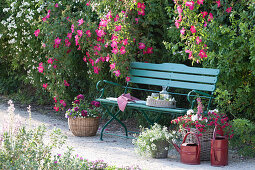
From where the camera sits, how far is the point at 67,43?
6320 millimetres

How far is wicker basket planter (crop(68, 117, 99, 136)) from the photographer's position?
535 cm

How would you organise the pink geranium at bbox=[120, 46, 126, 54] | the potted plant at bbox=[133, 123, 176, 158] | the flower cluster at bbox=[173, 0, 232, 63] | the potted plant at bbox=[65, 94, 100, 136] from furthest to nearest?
the pink geranium at bbox=[120, 46, 126, 54], the potted plant at bbox=[65, 94, 100, 136], the flower cluster at bbox=[173, 0, 232, 63], the potted plant at bbox=[133, 123, 176, 158]

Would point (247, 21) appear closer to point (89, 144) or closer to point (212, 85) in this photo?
point (212, 85)

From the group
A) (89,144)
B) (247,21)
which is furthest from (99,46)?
(247,21)

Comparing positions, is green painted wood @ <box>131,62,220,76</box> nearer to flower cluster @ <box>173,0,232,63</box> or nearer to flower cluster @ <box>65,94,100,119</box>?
flower cluster @ <box>173,0,232,63</box>

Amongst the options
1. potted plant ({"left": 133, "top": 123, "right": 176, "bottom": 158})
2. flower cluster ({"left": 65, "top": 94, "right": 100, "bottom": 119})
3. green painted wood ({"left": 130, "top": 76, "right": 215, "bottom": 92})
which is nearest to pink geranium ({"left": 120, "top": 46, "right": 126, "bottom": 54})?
green painted wood ({"left": 130, "top": 76, "right": 215, "bottom": 92})

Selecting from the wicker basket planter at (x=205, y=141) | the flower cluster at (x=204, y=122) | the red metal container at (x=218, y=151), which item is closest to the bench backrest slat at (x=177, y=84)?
the flower cluster at (x=204, y=122)

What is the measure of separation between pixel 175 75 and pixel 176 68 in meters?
0.09

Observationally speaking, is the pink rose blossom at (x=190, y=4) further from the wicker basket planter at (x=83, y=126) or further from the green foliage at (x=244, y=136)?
the wicker basket planter at (x=83, y=126)

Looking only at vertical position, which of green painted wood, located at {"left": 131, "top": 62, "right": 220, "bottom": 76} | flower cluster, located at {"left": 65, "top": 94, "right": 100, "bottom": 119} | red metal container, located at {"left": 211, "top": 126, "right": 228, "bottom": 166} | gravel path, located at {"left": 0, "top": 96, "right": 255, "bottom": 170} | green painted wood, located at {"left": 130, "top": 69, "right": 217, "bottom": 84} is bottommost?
gravel path, located at {"left": 0, "top": 96, "right": 255, "bottom": 170}

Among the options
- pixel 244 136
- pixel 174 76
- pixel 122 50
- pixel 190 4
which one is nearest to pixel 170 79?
pixel 174 76

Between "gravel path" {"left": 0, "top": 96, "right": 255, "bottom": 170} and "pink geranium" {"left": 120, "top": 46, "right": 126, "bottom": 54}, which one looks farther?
"pink geranium" {"left": 120, "top": 46, "right": 126, "bottom": 54}

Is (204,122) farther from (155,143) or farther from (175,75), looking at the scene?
(175,75)

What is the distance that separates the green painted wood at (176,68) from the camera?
191 inches
